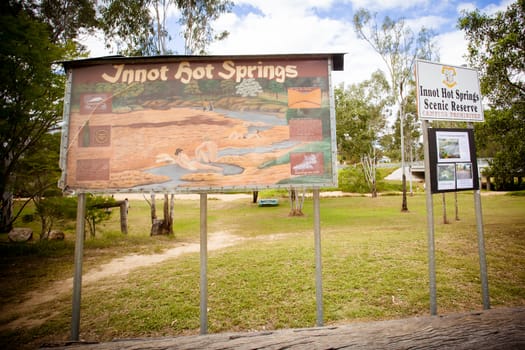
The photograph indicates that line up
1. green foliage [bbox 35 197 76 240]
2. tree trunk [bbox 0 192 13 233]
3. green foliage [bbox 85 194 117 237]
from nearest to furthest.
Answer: green foliage [bbox 35 197 76 240]
green foliage [bbox 85 194 117 237]
tree trunk [bbox 0 192 13 233]

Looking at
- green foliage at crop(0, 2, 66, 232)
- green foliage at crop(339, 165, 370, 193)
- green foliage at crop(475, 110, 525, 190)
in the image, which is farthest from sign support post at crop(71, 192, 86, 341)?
green foliage at crop(339, 165, 370, 193)

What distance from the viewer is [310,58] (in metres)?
3.10

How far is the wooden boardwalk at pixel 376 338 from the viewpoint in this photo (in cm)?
183

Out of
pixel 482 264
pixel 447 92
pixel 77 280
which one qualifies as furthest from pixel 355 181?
pixel 77 280

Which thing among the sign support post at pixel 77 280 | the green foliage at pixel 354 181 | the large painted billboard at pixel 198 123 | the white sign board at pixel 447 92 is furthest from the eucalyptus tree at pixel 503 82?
the green foliage at pixel 354 181

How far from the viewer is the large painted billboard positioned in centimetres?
298

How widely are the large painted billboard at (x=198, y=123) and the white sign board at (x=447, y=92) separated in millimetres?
1399

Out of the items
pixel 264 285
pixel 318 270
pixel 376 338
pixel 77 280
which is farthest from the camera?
pixel 264 285

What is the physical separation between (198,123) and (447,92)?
3.54 m

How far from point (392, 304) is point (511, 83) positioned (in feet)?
28.8

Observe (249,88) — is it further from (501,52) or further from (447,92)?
Result: (501,52)

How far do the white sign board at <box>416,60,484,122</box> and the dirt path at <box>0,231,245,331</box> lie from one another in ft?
22.2

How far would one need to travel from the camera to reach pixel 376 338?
188 centimetres

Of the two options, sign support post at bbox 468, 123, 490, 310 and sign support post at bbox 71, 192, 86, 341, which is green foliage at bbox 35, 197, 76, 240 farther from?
sign support post at bbox 468, 123, 490, 310
